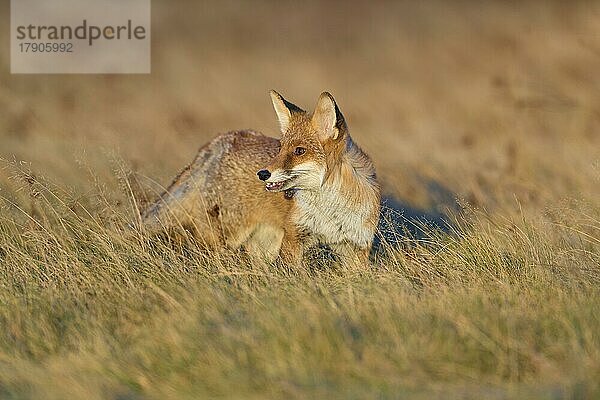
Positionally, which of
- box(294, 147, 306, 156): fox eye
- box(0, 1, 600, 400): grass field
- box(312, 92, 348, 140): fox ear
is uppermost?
box(312, 92, 348, 140): fox ear

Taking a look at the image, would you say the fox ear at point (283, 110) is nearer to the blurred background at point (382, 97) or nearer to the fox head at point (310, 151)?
the fox head at point (310, 151)

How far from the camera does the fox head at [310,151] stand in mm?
7090

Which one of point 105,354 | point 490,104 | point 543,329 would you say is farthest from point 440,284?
point 490,104

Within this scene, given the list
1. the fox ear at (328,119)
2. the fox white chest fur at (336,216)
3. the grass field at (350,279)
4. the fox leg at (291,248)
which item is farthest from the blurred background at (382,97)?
the fox ear at (328,119)

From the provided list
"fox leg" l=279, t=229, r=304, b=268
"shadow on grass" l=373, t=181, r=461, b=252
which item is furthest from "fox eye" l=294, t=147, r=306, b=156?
"shadow on grass" l=373, t=181, r=461, b=252

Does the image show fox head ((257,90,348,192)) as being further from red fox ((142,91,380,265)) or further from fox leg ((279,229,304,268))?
fox leg ((279,229,304,268))

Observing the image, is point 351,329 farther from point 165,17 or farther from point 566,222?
point 165,17

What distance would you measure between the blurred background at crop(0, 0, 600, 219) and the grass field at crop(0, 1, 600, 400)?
70 millimetres

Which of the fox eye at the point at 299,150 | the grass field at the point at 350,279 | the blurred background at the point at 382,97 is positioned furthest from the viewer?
the blurred background at the point at 382,97

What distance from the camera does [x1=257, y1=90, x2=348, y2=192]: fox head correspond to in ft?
23.3

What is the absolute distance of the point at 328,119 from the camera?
719cm

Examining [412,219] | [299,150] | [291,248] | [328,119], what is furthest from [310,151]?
[412,219]

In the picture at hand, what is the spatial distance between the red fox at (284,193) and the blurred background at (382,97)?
0.82 metres

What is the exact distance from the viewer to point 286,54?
2228cm
